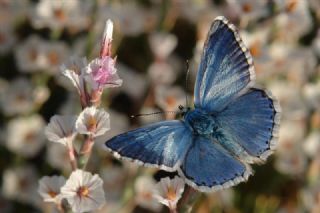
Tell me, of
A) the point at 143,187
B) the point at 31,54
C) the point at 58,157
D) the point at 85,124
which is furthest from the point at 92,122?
the point at 31,54

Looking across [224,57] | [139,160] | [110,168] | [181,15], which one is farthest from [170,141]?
[181,15]

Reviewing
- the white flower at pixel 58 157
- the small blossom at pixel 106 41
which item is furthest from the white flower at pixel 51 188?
the white flower at pixel 58 157

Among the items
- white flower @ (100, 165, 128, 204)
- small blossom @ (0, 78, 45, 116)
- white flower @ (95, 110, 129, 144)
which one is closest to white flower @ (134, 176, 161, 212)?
white flower @ (100, 165, 128, 204)

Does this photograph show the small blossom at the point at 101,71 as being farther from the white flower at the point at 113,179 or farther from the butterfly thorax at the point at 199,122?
the white flower at the point at 113,179

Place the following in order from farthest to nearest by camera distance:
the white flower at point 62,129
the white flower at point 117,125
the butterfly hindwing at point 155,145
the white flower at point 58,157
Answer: the white flower at point 117,125 → the white flower at point 58,157 → the white flower at point 62,129 → the butterfly hindwing at point 155,145

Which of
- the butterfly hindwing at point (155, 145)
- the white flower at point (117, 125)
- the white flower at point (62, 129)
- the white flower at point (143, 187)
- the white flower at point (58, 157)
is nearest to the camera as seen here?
the butterfly hindwing at point (155, 145)

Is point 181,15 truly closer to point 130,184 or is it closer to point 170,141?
point 130,184

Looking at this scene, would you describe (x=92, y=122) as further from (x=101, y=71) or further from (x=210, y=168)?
(x=210, y=168)
